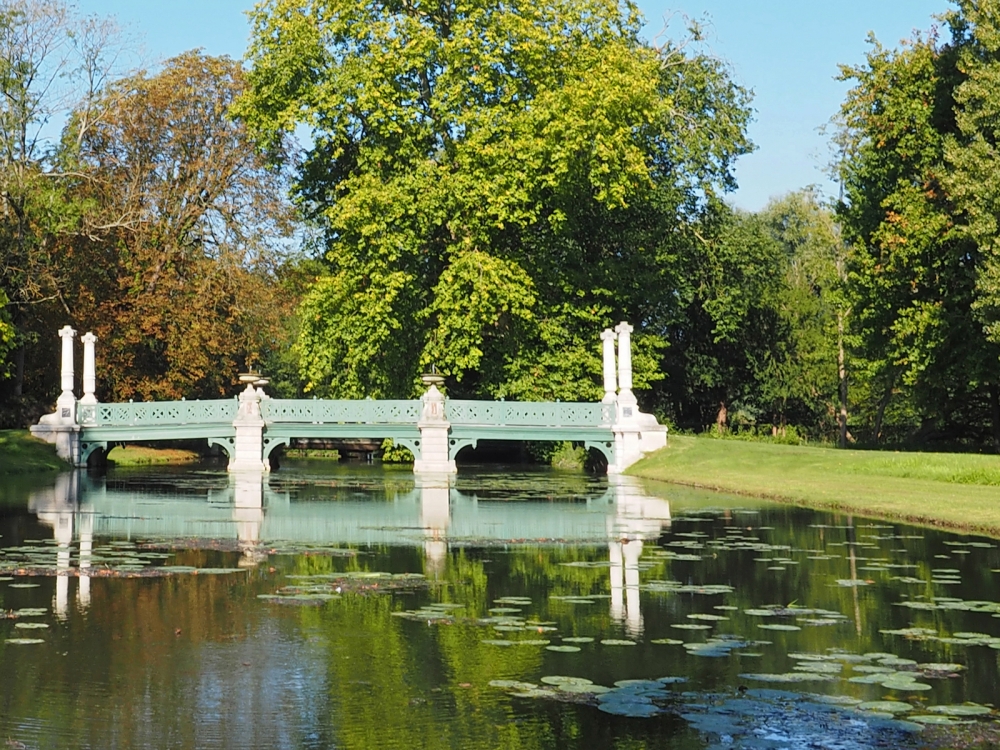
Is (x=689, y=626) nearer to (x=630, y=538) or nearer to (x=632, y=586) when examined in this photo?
(x=632, y=586)

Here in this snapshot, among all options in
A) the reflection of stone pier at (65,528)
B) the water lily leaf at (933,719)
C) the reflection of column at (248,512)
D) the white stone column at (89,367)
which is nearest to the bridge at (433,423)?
the reflection of column at (248,512)

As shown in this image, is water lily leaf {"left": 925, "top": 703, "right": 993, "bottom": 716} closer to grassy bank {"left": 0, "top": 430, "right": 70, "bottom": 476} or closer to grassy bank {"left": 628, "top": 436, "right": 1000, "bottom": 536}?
grassy bank {"left": 628, "top": 436, "right": 1000, "bottom": 536}

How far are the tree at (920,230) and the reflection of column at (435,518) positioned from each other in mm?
15989

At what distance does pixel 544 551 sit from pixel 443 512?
8.04 meters

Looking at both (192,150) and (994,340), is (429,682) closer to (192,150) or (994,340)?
(994,340)

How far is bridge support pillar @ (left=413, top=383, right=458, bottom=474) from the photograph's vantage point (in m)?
45.2

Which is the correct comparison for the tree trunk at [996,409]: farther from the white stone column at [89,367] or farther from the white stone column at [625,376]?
the white stone column at [89,367]

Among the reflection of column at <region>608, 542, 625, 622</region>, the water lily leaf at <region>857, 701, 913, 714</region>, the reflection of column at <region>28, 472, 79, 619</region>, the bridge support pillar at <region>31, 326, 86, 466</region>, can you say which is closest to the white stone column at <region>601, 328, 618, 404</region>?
the reflection of column at <region>28, 472, 79, 619</region>

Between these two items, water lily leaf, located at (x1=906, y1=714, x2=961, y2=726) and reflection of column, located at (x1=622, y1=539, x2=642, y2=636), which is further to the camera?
reflection of column, located at (x1=622, y1=539, x2=642, y2=636)

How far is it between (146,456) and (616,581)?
4719 cm

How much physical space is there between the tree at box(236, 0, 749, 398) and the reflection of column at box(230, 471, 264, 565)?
8.93 m

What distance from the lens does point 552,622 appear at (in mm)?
13086

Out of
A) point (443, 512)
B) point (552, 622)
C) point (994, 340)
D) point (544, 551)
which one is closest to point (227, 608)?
point (552, 622)

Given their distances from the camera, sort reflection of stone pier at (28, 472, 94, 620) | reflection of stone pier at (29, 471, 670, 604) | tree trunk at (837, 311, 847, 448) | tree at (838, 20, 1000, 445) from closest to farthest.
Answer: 1. reflection of stone pier at (28, 472, 94, 620)
2. reflection of stone pier at (29, 471, 670, 604)
3. tree at (838, 20, 1000, 445)
4. tree trunk at (837, 311, 847, 448)
